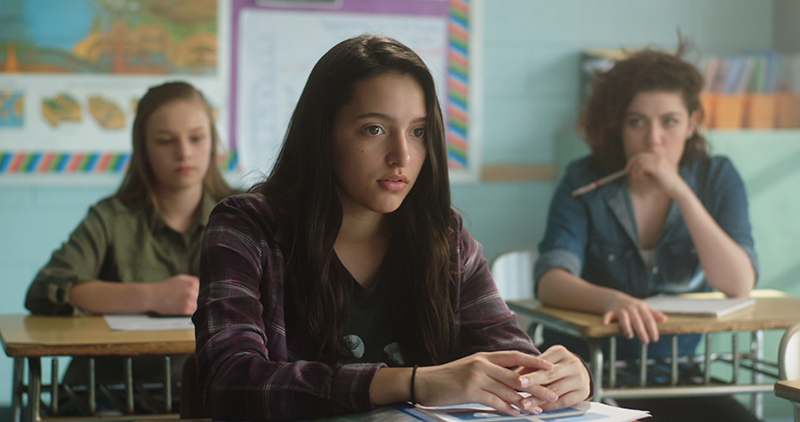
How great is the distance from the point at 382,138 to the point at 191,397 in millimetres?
509

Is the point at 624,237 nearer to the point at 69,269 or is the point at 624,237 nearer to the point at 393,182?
the point at 393,182

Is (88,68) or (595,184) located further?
(88,68)

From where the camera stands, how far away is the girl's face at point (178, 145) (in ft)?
7.16

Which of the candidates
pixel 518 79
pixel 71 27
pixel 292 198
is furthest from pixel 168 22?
pixel 292 198

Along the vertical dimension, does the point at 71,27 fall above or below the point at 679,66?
above

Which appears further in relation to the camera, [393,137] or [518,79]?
[518,79]

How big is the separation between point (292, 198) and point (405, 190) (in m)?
0.19

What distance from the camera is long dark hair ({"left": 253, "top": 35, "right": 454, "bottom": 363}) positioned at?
125 cm

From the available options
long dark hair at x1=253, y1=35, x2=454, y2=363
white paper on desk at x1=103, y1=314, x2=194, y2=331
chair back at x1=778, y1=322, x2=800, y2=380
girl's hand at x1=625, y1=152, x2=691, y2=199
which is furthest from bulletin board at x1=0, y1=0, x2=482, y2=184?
chair back at x1=778, y1=322, x2=800, y2=380

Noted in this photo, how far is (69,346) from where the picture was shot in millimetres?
1556

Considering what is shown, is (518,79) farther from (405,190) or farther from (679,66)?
(405,190)

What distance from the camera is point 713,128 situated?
341 centimetres

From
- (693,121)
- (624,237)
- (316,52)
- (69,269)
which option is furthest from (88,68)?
(693,121)

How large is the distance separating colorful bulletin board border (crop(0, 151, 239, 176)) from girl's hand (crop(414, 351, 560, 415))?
231cm
